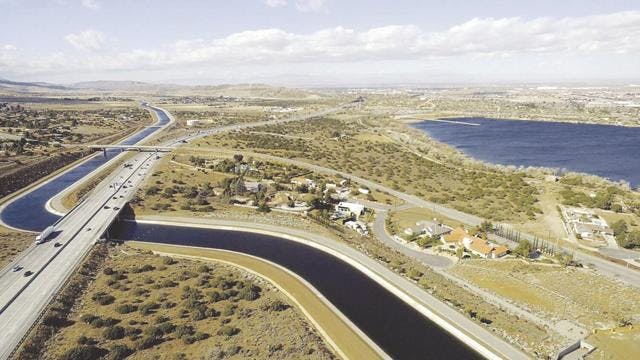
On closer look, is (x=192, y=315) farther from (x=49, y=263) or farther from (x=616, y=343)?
(x=616, y=343)

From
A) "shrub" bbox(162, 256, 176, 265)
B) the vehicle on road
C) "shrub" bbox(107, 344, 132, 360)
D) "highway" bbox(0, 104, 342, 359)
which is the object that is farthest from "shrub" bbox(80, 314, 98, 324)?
the vehicle on road

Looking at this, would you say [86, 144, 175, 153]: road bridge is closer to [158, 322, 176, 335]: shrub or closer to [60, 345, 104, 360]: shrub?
[158, 322, 176, 335]: shrub

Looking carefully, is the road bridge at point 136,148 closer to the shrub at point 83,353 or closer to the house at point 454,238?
the house at point 454,238

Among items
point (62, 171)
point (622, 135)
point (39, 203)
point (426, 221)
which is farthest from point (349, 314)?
point (622, 135)

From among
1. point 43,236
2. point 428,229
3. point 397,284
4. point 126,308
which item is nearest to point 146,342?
point 126,308

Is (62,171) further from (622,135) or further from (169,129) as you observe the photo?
(622,135)

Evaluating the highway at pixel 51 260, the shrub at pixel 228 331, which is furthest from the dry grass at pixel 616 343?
the highway at pixel 51 260

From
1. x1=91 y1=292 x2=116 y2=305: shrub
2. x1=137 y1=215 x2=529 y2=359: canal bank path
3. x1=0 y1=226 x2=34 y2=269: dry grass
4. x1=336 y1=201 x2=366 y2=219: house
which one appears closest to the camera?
x1=137 y1=215 x2=529 y2=359: canal bank path
